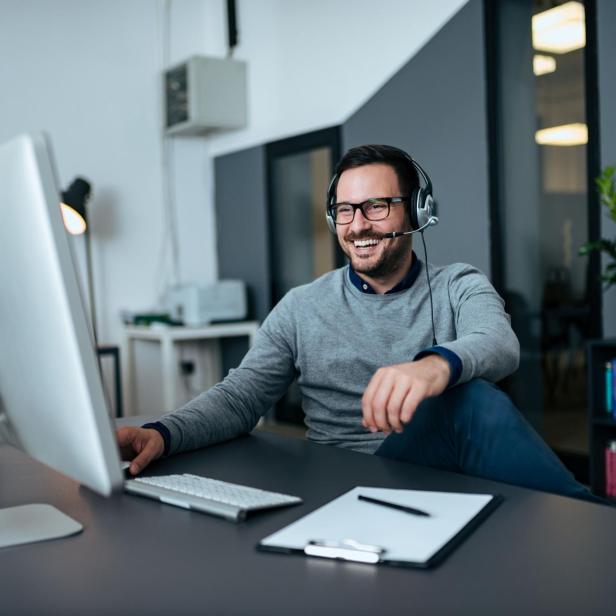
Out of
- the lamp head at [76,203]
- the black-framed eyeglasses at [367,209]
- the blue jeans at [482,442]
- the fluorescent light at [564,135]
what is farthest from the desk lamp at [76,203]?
the blue jeans at [482,442]

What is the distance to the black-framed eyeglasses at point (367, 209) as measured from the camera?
1.71 m

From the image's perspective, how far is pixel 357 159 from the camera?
173 cm

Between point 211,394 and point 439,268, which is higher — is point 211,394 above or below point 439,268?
below

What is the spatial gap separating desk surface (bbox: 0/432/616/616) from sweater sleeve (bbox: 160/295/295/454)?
27 centimetres

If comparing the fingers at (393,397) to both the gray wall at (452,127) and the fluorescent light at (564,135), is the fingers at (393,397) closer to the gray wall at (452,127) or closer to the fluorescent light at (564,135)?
the fluorescent light at (564,135)

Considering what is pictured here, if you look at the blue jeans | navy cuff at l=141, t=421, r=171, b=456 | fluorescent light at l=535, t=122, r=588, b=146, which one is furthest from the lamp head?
the blue jeans

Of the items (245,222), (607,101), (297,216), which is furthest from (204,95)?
(607,101)

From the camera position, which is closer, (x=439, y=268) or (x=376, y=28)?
(x=439, y=268)

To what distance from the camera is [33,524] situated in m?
0.87

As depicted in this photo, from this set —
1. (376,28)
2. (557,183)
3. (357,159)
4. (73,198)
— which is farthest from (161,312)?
(357,159)

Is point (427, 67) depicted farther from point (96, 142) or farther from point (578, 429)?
point (96, 142)

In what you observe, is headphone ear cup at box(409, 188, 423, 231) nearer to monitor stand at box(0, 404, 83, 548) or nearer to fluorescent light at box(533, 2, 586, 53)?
monitor stand at box(0, 404, 83, 548)

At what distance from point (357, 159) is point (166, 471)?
906mm

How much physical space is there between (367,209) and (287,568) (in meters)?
1.14
